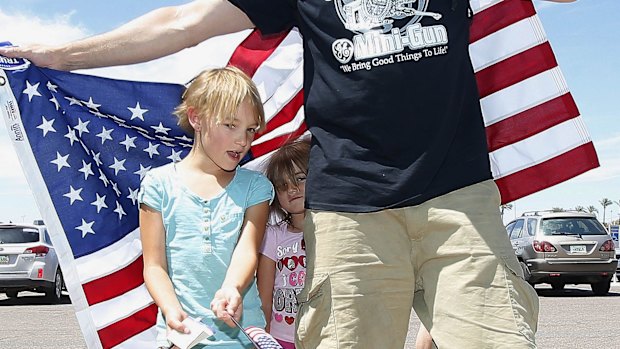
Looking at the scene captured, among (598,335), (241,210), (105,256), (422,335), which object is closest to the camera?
(241,210)

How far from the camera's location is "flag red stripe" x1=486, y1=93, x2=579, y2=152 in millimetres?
3348

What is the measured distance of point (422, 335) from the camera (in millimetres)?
3014

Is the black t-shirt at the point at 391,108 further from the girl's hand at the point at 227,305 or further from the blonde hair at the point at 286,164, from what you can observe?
the blonde hair at the point at 286,164

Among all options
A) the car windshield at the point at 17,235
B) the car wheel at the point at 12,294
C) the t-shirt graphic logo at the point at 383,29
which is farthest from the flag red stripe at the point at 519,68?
the car wheel at the point at 12,294

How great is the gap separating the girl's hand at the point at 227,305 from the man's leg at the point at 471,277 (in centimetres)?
55

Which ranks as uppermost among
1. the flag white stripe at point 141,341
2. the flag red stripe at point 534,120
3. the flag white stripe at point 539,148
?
the flag red stripe at point 534,120

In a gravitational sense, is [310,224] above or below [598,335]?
above

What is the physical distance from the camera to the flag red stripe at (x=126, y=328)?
10.7ft

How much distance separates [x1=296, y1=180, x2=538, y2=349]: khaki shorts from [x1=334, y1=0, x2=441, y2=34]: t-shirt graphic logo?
53 cm

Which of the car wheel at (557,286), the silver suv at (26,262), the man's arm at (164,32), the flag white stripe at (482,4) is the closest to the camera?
the man's arm at (164,32)

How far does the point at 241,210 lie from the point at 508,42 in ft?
4.89

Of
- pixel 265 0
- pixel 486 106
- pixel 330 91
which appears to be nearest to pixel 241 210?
pixel 330 91

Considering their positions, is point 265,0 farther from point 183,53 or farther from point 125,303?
point 125,303

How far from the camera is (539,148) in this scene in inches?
131
